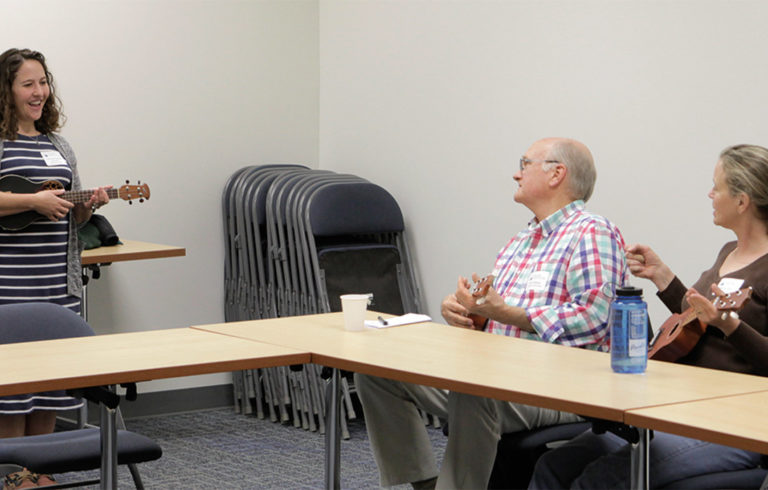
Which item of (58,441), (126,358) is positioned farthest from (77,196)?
(126,358)

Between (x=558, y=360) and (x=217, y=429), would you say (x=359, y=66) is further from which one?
(x=558, y=360)

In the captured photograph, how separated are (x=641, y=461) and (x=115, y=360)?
4.44ft

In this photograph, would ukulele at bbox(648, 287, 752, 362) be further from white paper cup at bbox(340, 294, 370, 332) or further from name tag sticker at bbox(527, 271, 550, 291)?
white paper cup at bbox(340, 294, 370, 332)

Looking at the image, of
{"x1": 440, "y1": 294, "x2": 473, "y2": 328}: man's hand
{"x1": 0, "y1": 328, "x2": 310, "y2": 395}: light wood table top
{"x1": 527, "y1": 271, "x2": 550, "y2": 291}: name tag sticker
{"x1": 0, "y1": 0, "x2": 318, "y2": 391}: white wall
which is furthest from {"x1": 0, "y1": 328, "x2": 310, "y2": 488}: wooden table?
{"x1": 0, "y1": 0, "x2": 318, "y2": 391}: white wall

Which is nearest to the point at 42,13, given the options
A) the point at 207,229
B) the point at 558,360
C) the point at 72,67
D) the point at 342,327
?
the point at 72,67

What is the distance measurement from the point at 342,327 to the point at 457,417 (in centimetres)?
55

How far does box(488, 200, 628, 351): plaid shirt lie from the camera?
125 inches

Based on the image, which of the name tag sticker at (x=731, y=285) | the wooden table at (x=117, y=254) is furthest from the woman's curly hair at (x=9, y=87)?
the name tag sticker at (x=731, y=285)

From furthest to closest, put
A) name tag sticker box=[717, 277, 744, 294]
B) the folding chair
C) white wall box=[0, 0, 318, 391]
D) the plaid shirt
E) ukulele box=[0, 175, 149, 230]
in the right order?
white wall box=[0, 0, 318, 391] < ukulele box=[0, 175, 149, 230] < the plaid shirt < name tag sticker box=[717, 277, 744, 294] < the folding chair

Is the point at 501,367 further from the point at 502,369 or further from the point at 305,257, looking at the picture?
the point at 305,257

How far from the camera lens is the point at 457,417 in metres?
2.96

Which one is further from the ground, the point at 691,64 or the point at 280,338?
the point at 691,64

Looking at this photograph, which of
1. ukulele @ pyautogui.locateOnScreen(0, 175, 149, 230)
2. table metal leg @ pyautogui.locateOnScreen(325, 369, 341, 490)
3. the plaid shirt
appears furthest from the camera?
ukulele @ pyautogui.locateOnScreen(0, 175, 149, 230)

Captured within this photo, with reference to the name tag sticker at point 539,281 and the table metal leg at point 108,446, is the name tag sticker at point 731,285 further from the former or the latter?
the table metal leg at point 108,446
